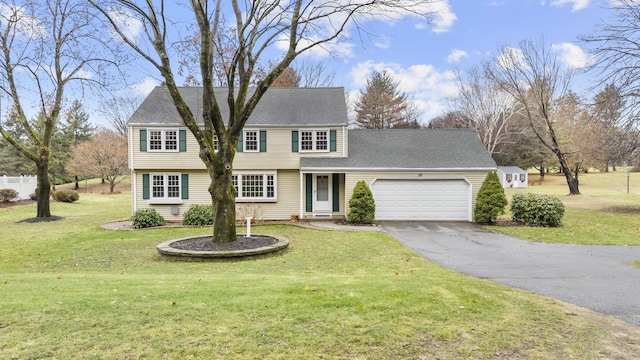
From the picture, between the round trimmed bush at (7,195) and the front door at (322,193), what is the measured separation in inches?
820

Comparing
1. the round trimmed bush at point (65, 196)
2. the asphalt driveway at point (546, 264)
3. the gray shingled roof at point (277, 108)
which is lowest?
the asphalt driveway at point (546, 264)

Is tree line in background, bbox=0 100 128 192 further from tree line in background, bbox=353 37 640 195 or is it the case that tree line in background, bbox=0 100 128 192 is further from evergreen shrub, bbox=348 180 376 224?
evergreen shrub, bbox=348 180 376 224

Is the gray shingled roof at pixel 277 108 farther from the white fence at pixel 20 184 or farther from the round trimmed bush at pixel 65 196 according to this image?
the white fence at pixel 20 184

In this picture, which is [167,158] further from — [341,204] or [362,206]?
[362,206]

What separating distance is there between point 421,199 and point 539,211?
193 inches

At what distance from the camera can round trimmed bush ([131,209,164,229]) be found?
16141mm

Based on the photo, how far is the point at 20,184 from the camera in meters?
26.1

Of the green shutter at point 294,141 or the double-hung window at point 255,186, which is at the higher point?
the green shutter at point 294,141

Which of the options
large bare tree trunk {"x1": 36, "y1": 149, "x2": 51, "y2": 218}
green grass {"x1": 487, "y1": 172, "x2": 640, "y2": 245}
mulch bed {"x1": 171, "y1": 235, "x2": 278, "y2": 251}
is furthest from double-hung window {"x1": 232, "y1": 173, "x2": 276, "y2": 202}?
green grass {"x1": 487, "y1": 172, "x2": 640, "y2": 245}

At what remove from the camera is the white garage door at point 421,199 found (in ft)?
57.8

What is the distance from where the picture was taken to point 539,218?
51.4 feet

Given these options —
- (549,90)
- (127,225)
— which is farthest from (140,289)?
(549,90)

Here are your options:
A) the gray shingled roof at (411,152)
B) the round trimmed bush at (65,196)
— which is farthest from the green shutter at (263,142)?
the round trimmed bush at (65,196)

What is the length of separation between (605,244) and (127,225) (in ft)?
61.4
